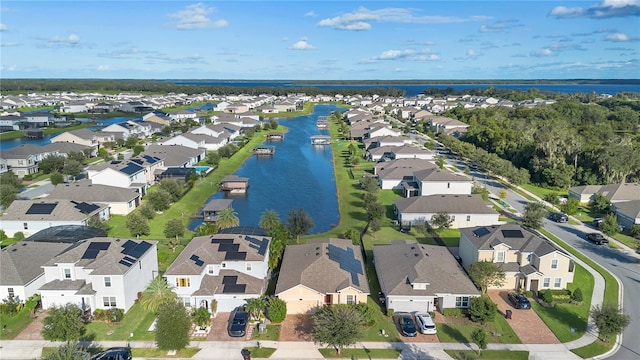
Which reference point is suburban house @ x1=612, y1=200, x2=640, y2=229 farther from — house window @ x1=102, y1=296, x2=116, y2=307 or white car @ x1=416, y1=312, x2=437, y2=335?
house window @ x1=102, y1=296, x2=116, y2=307

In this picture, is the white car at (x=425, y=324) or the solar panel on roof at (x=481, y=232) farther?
the solar panel on roof at (x=481, y=232)

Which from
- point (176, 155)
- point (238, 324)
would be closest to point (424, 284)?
point (238, 324)

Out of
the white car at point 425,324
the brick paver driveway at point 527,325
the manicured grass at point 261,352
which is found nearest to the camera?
the manicured grass at point 261,352

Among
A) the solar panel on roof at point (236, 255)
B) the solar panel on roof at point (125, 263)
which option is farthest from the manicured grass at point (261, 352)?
the solar panel on roof at point (125, 263)

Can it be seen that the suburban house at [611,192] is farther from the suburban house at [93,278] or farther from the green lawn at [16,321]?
the green lawn at [16,321]

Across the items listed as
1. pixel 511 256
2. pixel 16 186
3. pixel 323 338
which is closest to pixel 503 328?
pixel 511 256

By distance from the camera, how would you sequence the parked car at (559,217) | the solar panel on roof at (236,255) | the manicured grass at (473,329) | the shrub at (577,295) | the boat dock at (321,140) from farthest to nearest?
the boat dock at (321,140)
the parked car at (559,217)
the solar panel on roof at (236,255)
the shrub at (577,295)
the manicured grass at (473,329)
